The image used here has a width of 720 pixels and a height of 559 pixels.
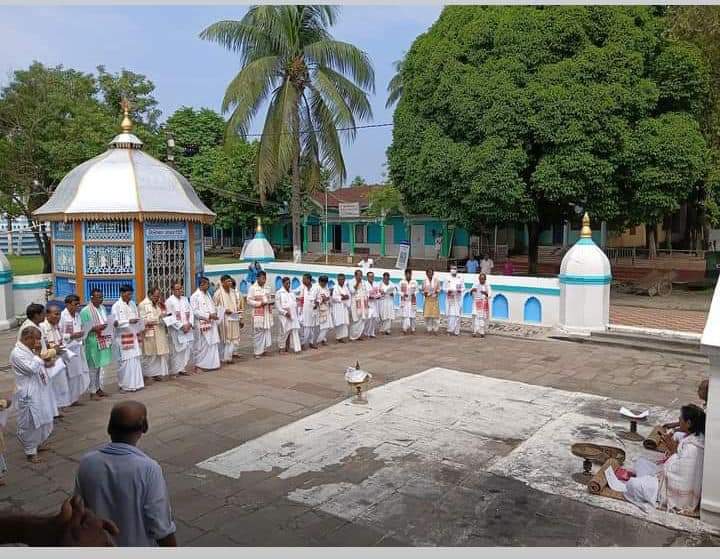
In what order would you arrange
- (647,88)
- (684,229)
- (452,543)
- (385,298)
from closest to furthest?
1. (452,543)
2. (385,298)
3. (647,88)
4. (684,229)

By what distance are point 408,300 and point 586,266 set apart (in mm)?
3727

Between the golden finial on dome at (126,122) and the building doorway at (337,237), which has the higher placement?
the golden finial on dome at (126,122)

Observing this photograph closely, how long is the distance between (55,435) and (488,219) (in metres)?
13.6

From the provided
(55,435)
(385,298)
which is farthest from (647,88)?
(55,435)

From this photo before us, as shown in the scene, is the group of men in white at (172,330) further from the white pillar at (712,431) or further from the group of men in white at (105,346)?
the white pillar at (712,431)

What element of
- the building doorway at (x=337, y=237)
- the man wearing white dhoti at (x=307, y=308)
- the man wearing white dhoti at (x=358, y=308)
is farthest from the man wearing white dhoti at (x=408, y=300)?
the building doorway at (x=337, y=237)

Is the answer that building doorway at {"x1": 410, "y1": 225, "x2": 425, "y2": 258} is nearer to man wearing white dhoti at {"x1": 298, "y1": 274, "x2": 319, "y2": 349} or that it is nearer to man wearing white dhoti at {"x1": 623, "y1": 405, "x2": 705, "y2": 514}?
man wearing white dhoti at {"x1": 298, "y1": 274, "x2": 319, "y2": 349}

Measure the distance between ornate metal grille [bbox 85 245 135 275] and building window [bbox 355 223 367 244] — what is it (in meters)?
20.2

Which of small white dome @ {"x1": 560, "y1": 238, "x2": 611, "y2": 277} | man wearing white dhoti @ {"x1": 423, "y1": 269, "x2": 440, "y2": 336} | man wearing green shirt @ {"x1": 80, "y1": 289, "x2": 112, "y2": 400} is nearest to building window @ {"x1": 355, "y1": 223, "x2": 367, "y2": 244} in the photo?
man wearing white dhoti @ {"x1": 423, "y1": 269, "x2": 440, "y2": 336}

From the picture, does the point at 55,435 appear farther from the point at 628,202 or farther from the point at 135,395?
the point at 628,202

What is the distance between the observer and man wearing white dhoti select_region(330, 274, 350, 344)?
1159 centimetres

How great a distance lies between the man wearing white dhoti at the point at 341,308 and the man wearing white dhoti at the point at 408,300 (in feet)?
4.46

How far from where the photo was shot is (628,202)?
659 inches

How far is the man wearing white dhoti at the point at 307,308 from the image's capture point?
36.2 feet
